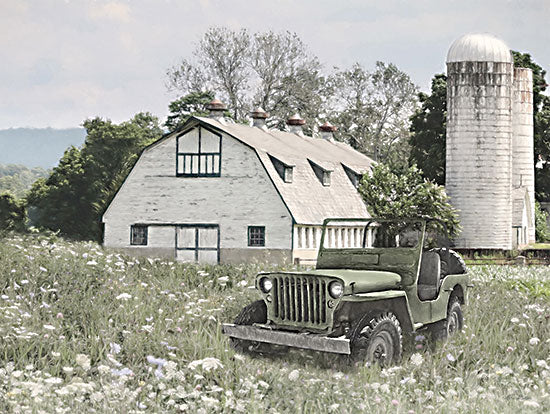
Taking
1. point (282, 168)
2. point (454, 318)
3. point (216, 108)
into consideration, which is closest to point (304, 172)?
point (282, 168)

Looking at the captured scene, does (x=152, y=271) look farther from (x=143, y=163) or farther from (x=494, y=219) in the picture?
(x=494, y=219)

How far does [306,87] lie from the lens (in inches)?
2320

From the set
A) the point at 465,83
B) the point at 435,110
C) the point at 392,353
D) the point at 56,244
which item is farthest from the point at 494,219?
the point at 392,353

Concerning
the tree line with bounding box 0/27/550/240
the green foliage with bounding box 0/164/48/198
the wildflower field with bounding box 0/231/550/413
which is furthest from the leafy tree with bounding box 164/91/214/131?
the green foliage with bounding box 0/164/48/198

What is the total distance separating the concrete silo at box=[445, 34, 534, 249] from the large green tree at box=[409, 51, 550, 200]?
936 centimetres

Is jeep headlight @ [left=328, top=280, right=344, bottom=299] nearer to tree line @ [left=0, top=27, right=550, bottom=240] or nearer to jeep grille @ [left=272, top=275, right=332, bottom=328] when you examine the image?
jeep grille @ [left=272, top=275, right=332, bottom=328]

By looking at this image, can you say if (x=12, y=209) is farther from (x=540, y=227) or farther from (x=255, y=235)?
(x=540, y=227)

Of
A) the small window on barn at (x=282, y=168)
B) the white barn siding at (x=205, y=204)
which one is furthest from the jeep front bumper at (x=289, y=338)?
the small window on barn at (x=282, y=168)

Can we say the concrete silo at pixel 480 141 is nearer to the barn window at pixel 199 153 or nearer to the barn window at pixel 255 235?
the barn window at pixel 255 235

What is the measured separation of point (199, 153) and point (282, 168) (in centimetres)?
422

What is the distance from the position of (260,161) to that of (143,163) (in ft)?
21.3

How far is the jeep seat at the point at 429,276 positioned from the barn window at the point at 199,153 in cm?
2876

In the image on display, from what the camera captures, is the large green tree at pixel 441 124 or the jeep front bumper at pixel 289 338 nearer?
the jeep front bumper at pixel 289 338

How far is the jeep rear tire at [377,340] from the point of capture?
29.1ft
